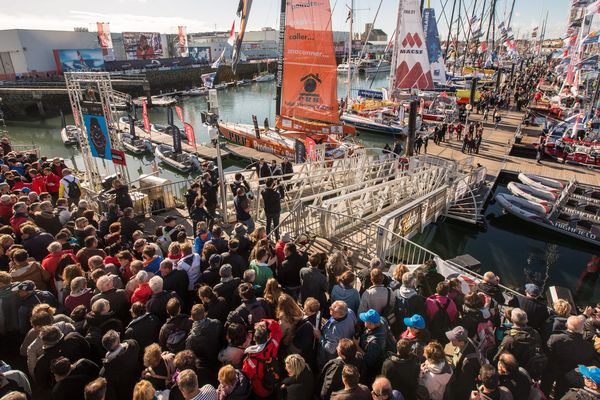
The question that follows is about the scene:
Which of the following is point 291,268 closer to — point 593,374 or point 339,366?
point 339,366

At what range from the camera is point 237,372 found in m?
3.68

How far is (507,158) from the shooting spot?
21953 mm

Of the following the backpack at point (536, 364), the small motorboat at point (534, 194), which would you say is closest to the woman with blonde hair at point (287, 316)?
the backpack at point (536, 364)

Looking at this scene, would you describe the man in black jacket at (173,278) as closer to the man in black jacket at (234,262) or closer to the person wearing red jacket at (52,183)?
the man in black jacket at (234,262)

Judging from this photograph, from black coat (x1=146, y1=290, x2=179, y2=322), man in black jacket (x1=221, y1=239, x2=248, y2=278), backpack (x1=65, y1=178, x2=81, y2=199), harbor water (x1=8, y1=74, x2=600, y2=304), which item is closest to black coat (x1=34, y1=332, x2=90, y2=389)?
black coat (x1=146, y1=290, x2=179, y2=322)

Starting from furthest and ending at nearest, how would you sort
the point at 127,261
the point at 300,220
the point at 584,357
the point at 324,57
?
1. the point at 324,57
2. the point at 300,220
3. the point at 127,261
4. the point at 584,357

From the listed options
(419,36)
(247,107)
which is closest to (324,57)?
(419,36)

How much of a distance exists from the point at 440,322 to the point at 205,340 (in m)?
3.06

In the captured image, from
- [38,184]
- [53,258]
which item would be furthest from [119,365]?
[38,184]

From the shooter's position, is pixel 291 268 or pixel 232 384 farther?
pixel 291 268

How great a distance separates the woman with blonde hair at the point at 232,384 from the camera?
3.42m

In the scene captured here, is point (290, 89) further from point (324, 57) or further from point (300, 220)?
point (300, 220)

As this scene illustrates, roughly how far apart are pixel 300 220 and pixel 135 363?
5.44 metres

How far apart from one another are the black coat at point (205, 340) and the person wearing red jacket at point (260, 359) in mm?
436
